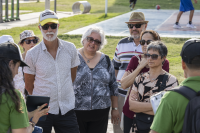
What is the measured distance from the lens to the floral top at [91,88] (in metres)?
3.93

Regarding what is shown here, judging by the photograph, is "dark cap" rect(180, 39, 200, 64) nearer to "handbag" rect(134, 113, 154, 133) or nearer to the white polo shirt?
"handbag" rect(134, 113, 154, 133)

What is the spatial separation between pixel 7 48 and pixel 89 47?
5.75 feet

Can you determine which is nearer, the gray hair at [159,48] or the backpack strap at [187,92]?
the backpack strap at [187,92]

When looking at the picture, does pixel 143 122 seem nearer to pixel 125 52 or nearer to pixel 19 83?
pixel 125 52

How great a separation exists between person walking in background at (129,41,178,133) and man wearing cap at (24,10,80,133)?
2.70 ft

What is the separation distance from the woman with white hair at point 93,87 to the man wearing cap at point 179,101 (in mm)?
1756

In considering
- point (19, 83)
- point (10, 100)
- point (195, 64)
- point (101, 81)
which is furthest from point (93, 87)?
point (195, 64)

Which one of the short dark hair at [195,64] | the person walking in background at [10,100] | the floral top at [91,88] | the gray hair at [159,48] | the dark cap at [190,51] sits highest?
the dark cap at [190,51]

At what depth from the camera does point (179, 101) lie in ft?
6.94

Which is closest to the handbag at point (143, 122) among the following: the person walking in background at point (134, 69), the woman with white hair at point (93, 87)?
the person walking in background at point (134, 69)

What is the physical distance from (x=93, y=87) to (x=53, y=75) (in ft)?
2.03

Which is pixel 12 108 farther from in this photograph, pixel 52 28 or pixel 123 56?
pixel 123 56

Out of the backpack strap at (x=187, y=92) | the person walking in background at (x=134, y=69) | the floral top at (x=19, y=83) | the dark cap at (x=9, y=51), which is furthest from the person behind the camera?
the person walking in background at (x=134, y=69)

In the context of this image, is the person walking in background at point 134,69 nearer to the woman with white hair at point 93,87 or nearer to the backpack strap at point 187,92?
the woman with white hair at point 93,87
